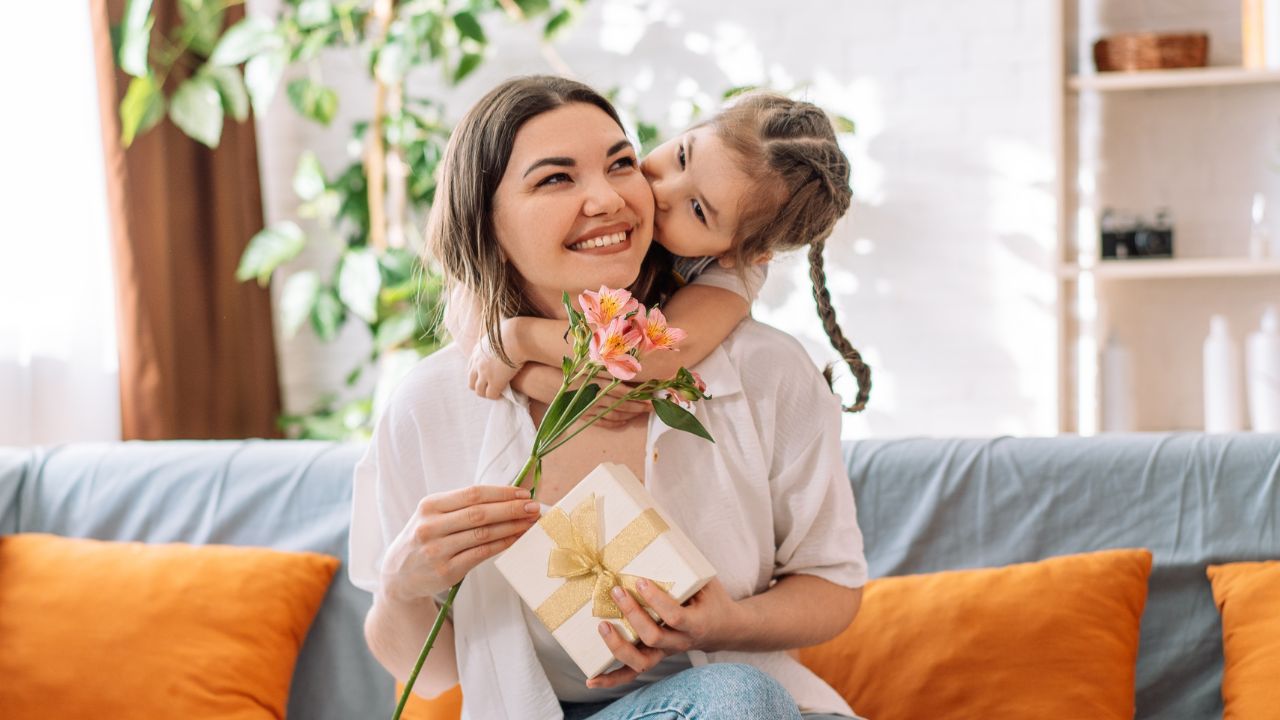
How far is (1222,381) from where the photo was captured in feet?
9.72

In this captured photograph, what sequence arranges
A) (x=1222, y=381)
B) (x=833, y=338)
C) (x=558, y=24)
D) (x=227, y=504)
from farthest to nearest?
(x=558, y=24) → (x=1222, y=381) → (x=227, y=504) → (x=833, y=338)

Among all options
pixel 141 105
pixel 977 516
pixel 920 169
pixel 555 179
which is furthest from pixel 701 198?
pixel 920 169

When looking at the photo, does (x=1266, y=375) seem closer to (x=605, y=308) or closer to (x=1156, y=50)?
(x=1156, y=50)

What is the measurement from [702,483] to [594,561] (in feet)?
0.94

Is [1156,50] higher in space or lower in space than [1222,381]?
higher

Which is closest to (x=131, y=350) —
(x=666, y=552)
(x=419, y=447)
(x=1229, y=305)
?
(x=419, y=447)

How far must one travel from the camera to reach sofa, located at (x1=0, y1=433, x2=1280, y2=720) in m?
1.78

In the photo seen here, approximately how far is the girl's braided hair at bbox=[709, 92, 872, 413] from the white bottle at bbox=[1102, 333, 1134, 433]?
5.90ft

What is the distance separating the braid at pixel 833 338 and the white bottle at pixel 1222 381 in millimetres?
1779

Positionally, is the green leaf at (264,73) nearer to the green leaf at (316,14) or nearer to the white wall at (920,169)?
the green leaf at (316,14)

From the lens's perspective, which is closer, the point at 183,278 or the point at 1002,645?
the point at 1002,645

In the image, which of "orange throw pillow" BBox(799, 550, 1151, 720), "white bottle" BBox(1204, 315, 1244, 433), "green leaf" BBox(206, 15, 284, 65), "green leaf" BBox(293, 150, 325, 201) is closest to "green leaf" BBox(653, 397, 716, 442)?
"orange throw pillow" BBox(799, 550, 1151, 720)

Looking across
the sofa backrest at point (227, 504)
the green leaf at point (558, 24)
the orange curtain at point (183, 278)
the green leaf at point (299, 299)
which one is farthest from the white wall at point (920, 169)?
the sofa backrest at point (227, 504)

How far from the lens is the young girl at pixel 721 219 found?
1.38 metres
